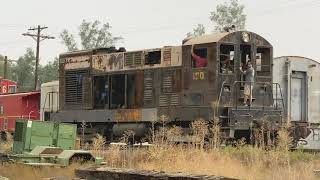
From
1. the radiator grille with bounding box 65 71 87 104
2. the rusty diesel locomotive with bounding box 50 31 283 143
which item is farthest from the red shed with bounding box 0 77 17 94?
the rusty diesel locomotive with bounding box 50 31 283 143

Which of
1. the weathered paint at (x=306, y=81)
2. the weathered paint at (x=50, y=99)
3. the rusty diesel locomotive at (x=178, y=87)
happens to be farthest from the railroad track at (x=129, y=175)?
the weathered paint at (x=306, y=81)

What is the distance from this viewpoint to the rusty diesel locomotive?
17125mm

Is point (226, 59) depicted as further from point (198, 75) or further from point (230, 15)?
point (230, 15)

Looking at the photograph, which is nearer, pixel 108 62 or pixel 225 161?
pixel 225 161

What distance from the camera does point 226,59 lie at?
17562 mm

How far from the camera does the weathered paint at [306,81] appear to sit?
2342 centimetres

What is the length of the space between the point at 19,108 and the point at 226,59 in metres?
15.9

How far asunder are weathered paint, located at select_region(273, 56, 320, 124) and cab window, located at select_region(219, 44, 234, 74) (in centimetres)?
583

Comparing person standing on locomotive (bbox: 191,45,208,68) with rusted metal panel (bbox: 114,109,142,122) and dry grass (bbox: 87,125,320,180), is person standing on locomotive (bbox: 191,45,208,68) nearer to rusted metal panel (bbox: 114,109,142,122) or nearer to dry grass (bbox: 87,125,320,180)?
rusted metal panel (bbox: 114,109,142,122)

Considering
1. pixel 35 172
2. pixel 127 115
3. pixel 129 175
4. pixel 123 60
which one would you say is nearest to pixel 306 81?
pixel 123 60

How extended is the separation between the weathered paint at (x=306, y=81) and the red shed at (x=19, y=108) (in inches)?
507

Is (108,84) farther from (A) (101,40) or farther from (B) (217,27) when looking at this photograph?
(A) (101,40)

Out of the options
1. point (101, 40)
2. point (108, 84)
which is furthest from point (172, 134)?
point (101, 40)

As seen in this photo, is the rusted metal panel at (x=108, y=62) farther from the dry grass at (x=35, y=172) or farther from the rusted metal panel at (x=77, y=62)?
the dry grass at (x=35, y=172)
